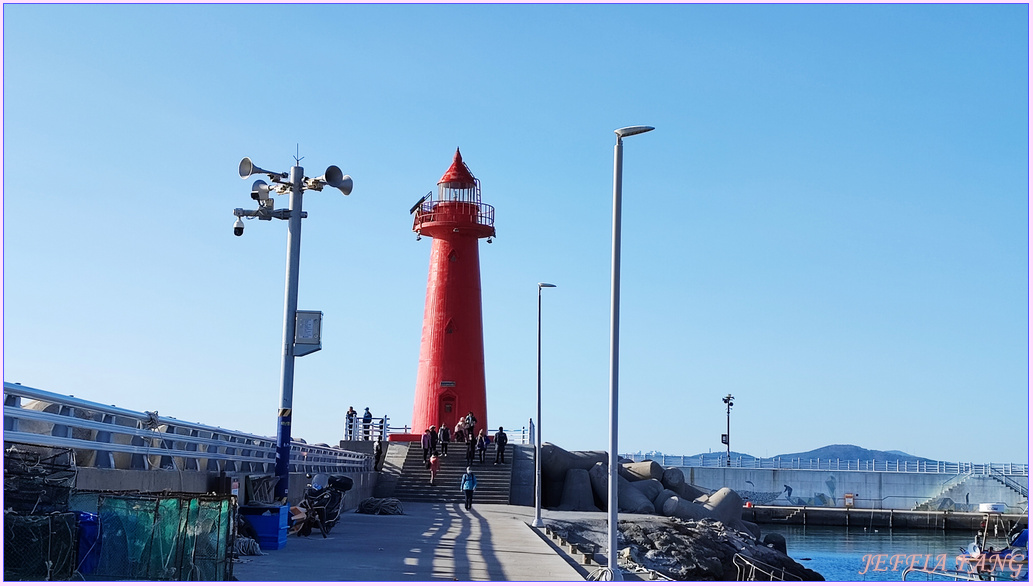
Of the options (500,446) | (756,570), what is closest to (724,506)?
(500,446)

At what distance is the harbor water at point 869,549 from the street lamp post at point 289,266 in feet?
62.8

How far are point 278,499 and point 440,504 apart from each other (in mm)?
14693

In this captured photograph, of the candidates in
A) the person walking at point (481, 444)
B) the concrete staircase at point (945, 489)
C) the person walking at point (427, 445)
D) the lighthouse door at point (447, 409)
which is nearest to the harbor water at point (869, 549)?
the concrete staircase at point (945, 489)

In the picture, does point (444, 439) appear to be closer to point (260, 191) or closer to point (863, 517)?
point (260, 191)

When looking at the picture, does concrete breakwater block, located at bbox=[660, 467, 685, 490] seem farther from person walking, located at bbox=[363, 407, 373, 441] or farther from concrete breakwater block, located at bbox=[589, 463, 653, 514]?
person walking, located at bbox=[363, 407, 373, 441]

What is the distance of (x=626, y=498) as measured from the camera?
1443 inches

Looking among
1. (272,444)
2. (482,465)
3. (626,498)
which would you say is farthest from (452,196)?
(272,444)

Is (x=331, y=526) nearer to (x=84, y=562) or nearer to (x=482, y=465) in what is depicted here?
(x=84, y=562)

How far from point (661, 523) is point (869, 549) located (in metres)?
19.0

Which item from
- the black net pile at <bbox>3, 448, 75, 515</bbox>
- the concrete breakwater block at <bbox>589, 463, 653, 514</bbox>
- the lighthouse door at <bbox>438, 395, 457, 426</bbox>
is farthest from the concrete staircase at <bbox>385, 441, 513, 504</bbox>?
the black net pile at <bbox>3, 448, 75, 515</bbox>

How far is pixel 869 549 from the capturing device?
45188mm

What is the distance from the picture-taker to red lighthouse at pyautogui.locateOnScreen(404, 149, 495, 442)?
40500 mm

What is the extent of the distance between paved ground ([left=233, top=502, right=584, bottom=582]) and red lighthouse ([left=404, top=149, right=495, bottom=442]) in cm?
1494

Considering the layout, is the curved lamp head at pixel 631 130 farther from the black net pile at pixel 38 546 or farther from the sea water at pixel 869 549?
the sea water at pixel 869 549
